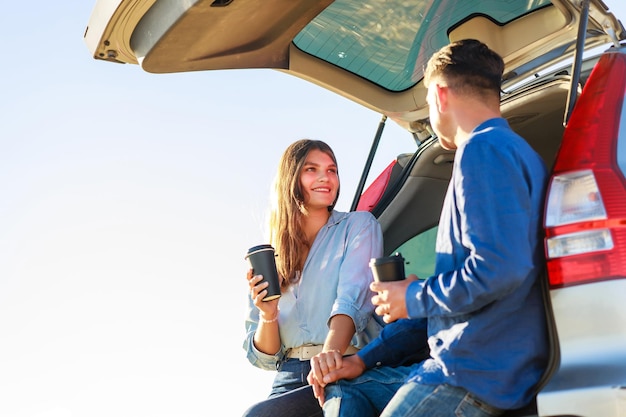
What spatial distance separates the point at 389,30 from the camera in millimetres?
3516

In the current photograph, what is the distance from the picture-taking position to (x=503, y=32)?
347 centimetres

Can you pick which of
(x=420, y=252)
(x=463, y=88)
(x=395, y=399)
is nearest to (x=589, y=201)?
(x=463, y=88)

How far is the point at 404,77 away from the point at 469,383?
1.94m

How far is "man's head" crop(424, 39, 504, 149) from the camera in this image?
8.01 ft

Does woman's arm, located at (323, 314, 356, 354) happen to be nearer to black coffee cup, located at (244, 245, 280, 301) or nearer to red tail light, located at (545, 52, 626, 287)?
black coffee cup, located at (244, 245, 280, 301)

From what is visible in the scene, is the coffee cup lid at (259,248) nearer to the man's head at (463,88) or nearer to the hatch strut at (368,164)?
the man's head at (463,88)

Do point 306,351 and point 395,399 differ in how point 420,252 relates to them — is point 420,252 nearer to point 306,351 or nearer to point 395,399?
point 306,351

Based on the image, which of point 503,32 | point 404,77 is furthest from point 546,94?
point 404,77

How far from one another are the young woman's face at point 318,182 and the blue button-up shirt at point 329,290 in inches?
4.2

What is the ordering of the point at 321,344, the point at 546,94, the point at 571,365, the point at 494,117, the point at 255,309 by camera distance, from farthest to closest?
the point at 255,309
the point at 321,344
the point at 546,94
the point at 494,117
the point at 571,365

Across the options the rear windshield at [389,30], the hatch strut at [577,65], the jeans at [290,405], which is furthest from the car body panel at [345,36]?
the jeans at [290,405]

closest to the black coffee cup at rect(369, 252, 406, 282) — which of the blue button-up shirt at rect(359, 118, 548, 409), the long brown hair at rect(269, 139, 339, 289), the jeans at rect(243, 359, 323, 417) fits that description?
the blue button-up shirt at rect(359, 118, 548, 409)

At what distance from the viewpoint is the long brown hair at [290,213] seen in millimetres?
3463

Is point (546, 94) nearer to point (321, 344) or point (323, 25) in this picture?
point (323, 25)
